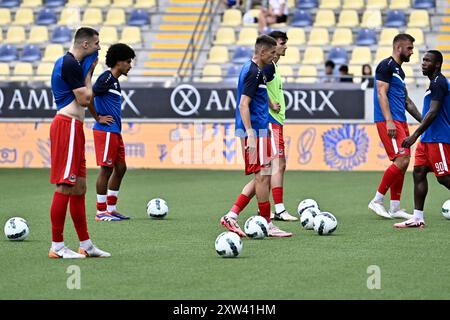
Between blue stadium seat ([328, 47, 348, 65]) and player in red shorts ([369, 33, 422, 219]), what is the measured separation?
12173 millimetres

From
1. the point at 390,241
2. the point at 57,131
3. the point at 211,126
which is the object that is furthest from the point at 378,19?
the point at 57,131

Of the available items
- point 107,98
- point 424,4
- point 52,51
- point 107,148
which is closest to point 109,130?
point 107,148

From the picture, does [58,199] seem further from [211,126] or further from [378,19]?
[378,19]

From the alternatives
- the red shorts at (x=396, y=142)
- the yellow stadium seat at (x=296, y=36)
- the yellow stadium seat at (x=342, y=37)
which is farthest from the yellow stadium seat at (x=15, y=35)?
the red shorts at (x=396, y=142)

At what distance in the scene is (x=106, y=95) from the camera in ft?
48.1

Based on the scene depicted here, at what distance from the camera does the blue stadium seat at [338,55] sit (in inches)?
1051

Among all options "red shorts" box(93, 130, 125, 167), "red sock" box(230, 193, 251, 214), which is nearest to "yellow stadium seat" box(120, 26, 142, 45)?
"red shorts" box(93, 130, 125, 167)

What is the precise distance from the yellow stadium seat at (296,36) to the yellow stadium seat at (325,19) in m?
0.60

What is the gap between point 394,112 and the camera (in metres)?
14.5

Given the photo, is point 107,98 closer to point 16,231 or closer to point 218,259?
point 16,231

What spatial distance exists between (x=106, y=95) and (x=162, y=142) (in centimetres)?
976

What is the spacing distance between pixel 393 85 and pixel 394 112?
A: 1.18 ft

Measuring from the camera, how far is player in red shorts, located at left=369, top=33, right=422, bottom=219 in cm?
1421

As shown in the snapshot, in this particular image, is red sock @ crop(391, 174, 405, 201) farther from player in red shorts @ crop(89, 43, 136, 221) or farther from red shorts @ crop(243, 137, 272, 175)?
player in red shorts @ crop(89, 43, 136, 221)
